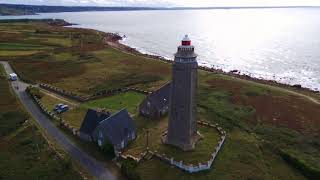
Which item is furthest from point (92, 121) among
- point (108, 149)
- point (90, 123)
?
point (108, 149)

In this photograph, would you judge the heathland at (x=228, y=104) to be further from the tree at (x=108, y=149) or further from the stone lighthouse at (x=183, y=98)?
the stone lighthouse at (x=183, y=98)

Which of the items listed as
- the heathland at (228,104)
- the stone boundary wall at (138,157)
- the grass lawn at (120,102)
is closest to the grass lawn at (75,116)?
the grass lawn at (120,102)

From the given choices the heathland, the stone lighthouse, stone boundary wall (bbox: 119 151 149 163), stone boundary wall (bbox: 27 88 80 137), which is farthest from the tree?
the stone lighthouse

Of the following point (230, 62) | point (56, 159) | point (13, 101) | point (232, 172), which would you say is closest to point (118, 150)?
point (56, 159)

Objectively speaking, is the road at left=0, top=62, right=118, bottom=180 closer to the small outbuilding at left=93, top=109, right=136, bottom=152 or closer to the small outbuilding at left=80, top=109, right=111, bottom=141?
the small outbuilding at left=80, top=109, right=111, bottom=141

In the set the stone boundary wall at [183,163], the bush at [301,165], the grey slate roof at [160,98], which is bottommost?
the stone boundary wall at [183,163]
